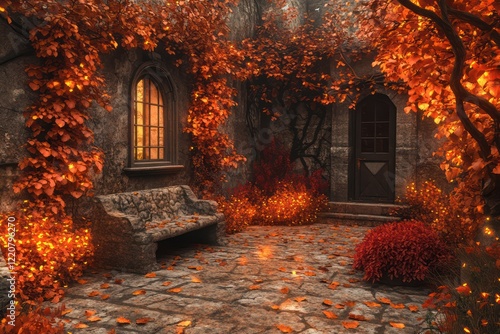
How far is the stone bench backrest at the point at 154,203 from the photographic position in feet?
20.4

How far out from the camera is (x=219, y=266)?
5.89 meters

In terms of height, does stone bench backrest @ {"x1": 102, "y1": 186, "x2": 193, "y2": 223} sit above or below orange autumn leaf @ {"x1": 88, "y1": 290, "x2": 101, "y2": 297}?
above

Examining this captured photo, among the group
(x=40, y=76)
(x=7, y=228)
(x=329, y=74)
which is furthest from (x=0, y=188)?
(x=329, y=74)

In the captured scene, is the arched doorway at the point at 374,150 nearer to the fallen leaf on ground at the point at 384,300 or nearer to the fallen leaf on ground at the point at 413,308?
the fallen leaf on ground at the point at 384,300

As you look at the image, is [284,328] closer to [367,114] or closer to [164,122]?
[164,122]

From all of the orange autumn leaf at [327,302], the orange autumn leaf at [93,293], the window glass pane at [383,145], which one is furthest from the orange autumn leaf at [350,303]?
the window glass pane at [383,145]

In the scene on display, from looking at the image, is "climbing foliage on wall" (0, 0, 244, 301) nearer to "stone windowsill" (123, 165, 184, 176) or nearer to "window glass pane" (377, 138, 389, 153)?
"stone windowsill" (123, 165, 184, 176)

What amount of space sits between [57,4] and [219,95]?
3.77 meters

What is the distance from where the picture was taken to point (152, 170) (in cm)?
727

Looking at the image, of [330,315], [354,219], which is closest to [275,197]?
[354,219]

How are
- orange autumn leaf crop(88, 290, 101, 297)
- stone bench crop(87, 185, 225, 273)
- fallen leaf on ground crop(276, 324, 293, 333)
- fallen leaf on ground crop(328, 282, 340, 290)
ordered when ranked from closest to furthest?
fallen leaf on ground crop(276, 324, 293, 333) < orange autumn leaf crop(88, 290, 101, 297) < fallen leaf on ground crop(328, 282, 340, 290) < stone bench crop(87, 185, 225, 273)

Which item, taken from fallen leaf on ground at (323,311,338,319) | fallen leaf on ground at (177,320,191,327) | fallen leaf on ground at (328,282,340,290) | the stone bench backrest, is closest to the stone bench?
the stone bench backrest

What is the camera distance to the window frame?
6.92m

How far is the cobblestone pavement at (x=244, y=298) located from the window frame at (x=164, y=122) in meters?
1.58
